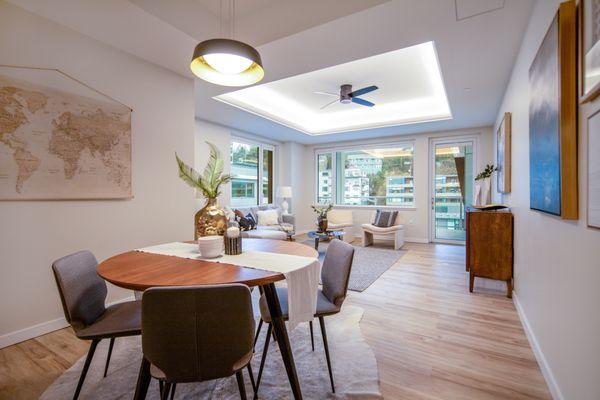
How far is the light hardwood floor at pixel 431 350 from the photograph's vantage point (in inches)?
63.2

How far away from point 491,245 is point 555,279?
161cm

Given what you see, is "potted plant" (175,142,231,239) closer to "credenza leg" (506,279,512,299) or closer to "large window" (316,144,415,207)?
"credenza leg" (506,279,512,299)

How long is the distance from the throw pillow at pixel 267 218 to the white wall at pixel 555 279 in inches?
159

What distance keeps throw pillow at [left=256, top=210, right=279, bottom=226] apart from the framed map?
3139 mm

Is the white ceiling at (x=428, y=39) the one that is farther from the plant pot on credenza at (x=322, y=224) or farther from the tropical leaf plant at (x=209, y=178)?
the plant pot on credenza at (x=322, y=224)

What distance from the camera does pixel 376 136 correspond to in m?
6.58

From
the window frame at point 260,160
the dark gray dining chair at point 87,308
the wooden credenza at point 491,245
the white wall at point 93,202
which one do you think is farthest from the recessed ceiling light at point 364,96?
the dark gray dining chair at point 87,308

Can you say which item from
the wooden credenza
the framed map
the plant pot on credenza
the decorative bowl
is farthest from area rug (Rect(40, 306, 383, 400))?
the plant pot on credenza

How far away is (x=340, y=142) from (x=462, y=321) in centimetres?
547

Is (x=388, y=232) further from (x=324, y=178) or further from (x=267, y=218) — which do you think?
(x=324, y=178)

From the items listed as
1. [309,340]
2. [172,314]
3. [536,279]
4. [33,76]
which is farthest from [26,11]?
[536,279]

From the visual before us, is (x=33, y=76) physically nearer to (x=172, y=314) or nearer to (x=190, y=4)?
(x=190, y=4)

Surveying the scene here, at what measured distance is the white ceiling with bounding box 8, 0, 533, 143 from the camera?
6.86ft

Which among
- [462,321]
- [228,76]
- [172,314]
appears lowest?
[462,321]
